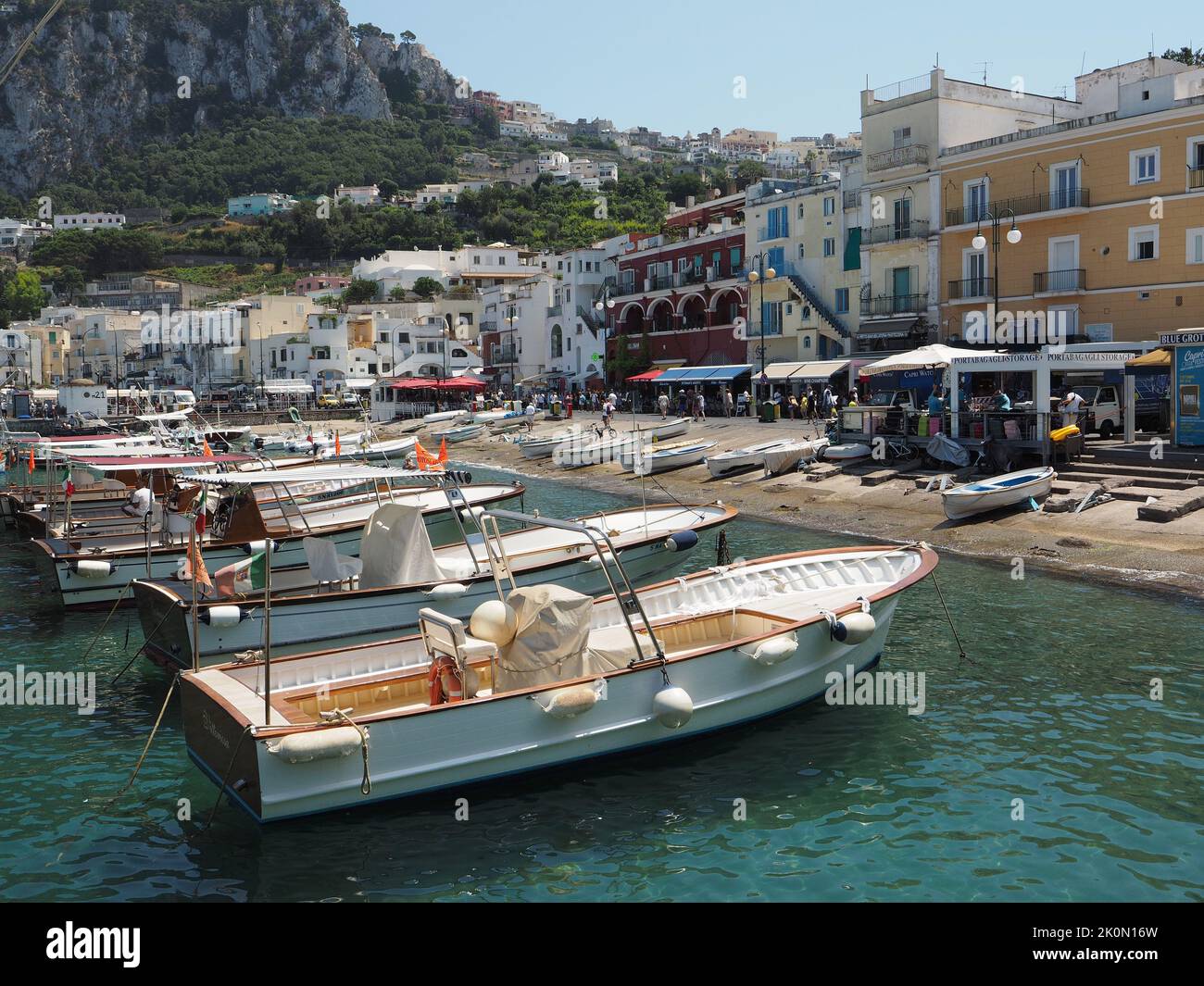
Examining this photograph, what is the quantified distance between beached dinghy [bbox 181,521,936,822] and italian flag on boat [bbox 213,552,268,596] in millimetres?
3205

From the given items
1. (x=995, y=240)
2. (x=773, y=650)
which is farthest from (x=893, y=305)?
(x=773, y=650)

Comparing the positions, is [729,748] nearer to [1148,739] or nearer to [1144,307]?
[1148,739]

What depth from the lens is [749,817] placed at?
35.0ft

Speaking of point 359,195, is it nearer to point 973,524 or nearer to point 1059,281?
point 1059,281

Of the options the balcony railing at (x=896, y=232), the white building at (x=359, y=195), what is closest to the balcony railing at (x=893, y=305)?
the balcony railing at (x=896, y=232)

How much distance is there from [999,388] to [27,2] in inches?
8038

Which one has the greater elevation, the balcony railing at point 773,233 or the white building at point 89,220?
the white building at point 89,220

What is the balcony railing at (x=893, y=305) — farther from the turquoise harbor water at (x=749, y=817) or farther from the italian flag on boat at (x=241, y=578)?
the italian flag on boat at (x=241, y=578)

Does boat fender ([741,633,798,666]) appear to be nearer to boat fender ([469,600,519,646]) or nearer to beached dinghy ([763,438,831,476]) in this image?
boat fender ([469,600,519,646])

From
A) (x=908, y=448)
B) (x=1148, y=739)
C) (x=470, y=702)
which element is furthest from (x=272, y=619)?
(x=908, y=448)

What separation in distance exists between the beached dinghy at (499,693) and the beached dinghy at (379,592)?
165 cm

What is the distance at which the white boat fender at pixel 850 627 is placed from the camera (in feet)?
42.9

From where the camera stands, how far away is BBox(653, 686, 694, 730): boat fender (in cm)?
1149

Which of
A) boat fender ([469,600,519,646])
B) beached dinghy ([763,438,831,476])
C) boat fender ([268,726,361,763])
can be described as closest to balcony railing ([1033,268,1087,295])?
beached dinghy ([763,438,831,476])
